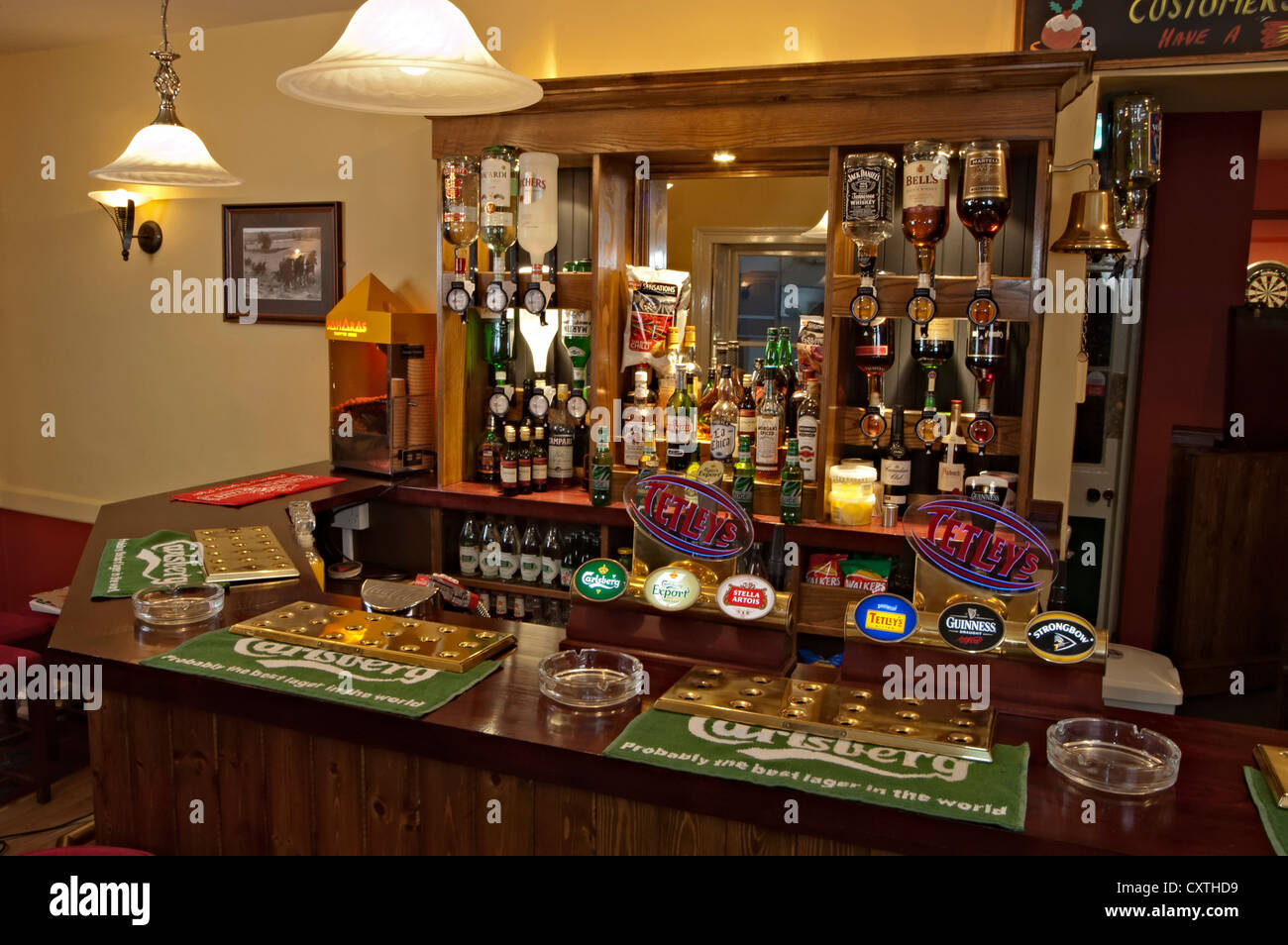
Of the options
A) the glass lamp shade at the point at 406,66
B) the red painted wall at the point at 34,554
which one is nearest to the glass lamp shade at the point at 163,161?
the glass lamp shade at the point at 406,66

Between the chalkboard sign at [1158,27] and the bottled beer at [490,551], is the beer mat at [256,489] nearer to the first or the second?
the bottled beer at [490,551]

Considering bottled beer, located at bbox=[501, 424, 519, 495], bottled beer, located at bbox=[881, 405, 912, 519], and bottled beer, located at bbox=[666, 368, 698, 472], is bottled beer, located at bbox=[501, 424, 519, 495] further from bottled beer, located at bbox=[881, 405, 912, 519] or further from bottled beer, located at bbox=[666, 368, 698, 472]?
bottled beer, located at bbox=[881, 405, 912, 519]

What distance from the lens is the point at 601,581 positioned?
194cm

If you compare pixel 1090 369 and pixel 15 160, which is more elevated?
pixel 15 160

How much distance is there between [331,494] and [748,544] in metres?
2.07

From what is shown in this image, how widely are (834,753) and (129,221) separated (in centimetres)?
476

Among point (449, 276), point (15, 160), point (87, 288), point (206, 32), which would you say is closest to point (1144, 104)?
point (449, 276)

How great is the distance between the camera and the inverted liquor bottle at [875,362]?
329 cm

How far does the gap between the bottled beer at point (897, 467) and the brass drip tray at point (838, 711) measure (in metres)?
1.68

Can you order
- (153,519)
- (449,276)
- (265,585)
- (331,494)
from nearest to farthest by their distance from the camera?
(265,585)
(153,519)
(331,494)
(449,276)

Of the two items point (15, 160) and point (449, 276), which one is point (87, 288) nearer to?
point (15, 160)

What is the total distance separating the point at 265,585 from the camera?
2324 mm

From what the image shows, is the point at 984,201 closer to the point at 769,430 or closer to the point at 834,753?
the point at 769,430

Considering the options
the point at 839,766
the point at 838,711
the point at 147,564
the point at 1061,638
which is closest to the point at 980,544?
the point at 1061,638
